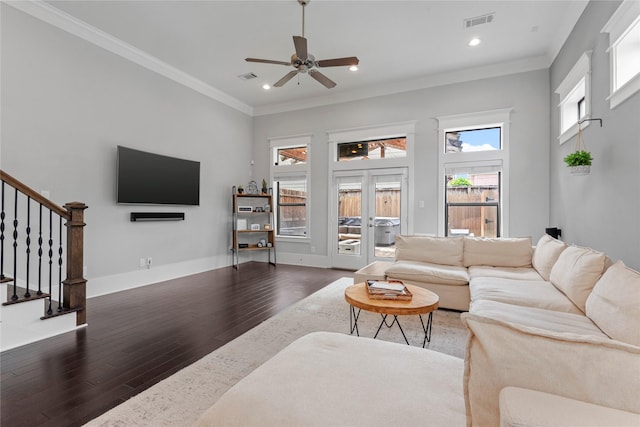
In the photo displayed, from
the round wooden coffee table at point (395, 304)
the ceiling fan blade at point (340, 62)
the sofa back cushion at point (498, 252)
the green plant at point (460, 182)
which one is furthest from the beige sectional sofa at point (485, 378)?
the green plant at point (460, 182)

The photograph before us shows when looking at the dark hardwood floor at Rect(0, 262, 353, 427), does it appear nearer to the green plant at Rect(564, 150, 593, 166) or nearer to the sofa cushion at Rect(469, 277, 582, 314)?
the sofa cushion at Rect(469, 277, 582, 314)

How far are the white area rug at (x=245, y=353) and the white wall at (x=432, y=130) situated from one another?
257 centimetres

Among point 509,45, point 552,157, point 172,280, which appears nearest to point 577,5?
point 509,45

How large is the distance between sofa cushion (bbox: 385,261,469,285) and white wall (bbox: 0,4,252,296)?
3829 millimetres

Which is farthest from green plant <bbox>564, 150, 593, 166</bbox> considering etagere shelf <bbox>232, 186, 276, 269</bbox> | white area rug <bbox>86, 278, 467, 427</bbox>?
etagere shelf <bbox>232, 186, 276, 269</bbox>

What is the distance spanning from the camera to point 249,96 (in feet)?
21.2

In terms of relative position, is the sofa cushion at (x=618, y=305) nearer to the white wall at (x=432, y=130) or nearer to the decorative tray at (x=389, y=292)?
the decorative tray at (x=389, y=292)

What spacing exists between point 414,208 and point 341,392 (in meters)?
4.95

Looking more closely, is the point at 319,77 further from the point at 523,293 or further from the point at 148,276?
the point at 148,276

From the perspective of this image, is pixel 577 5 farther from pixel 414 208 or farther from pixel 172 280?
pixel 172 280

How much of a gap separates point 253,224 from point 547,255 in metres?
5.41

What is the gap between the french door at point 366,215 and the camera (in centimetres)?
588

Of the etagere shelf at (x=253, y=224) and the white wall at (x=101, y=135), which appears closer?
the white wall at (x=101, y=135)

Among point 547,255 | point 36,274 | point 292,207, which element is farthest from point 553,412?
point 292,207
